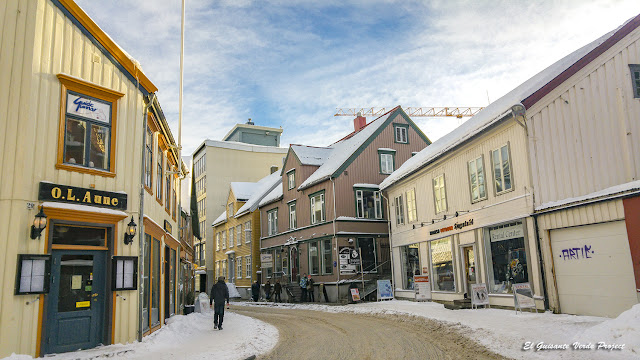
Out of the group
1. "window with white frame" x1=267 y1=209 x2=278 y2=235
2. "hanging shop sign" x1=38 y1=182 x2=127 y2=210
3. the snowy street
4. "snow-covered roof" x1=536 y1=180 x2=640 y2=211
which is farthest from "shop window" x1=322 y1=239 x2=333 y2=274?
"hanging shop sign" x1=38 y1=182 x2=127 y2=210

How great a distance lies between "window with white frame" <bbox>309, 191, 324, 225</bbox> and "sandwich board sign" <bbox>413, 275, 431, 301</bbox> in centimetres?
923

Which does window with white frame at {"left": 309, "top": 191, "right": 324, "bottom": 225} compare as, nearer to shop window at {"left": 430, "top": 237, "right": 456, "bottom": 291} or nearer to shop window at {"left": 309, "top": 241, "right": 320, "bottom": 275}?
shop window at {"left": 309, "top": 241, "right": 320, "bottom": 275}

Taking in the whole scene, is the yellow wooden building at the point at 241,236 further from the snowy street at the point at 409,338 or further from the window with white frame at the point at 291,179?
the snowy street at the point at 409,338

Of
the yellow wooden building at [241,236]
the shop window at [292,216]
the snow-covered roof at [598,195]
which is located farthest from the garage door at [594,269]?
the yellow wooden building at [241,236]

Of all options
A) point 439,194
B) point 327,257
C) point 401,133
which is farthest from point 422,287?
point 401,133

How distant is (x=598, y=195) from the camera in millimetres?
12344

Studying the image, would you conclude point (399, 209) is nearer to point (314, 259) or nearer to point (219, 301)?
point (314, 259)

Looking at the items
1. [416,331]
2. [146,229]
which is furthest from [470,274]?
[146,229]

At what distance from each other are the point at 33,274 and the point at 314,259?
2196 cm

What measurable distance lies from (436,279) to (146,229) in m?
13.0

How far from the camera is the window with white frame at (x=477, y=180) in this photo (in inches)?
688

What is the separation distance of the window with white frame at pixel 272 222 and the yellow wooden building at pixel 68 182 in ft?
79.0

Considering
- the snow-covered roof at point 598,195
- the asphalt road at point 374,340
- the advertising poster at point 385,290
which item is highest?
the snow-covered roof at point 598,195

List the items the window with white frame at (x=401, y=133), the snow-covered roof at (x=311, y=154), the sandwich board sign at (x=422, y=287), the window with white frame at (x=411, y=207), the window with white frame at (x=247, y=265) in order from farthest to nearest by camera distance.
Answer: the window with white frame at (x=247, y=265) < the snow-covered roof at (x=311, y=154) < the window with white frame at (x=401, y=133) < the window with white frame at (x=411, y=207) < the sandwich board sign at (x=422, y=287)
